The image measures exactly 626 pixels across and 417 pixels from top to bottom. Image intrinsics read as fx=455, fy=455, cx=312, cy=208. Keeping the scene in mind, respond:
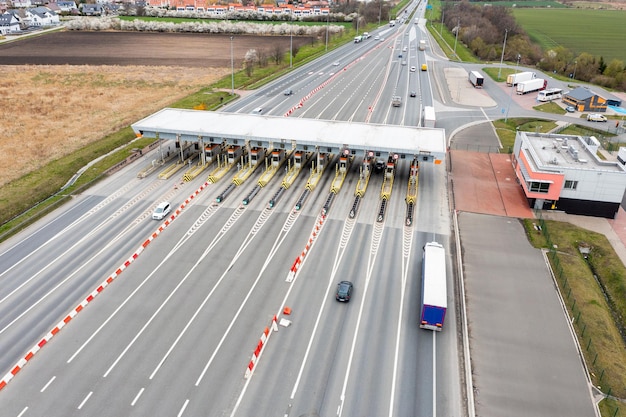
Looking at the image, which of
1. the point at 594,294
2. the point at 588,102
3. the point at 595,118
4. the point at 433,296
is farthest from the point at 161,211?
the point at 588,102

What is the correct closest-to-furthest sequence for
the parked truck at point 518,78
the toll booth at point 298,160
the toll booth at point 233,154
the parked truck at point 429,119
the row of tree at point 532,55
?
1. the toll booth at point 298,160
2. the toll booth at point 233,154
3. the parked truck at point 429,119
4. the parked truck at point 518,78
5. the row of tree at point 532,55

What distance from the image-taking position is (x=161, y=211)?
183 feet

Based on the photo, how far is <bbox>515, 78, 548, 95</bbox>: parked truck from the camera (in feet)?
373

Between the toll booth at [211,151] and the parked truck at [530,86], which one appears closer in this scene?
the toll booth at [211,151]

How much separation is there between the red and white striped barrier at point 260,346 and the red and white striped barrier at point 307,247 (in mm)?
6995

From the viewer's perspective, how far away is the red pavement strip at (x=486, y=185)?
59.6 m

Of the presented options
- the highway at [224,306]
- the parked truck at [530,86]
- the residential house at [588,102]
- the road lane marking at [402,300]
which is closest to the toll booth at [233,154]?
the highway at [224,306]

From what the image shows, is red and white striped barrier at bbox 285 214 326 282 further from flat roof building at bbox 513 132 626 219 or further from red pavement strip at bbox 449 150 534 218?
flat roof building at bbox 513 132 626 219

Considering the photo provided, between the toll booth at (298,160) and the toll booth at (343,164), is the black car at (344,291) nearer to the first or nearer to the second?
the toll booth at (343,164)

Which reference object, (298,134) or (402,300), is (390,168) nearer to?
(298,134)

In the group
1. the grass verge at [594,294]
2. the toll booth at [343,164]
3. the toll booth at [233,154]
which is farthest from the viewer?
the toll booth at [233,154]

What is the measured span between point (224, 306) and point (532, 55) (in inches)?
5831

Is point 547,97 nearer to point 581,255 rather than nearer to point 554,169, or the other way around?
point 554,169

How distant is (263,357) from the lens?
35344 millimetres
